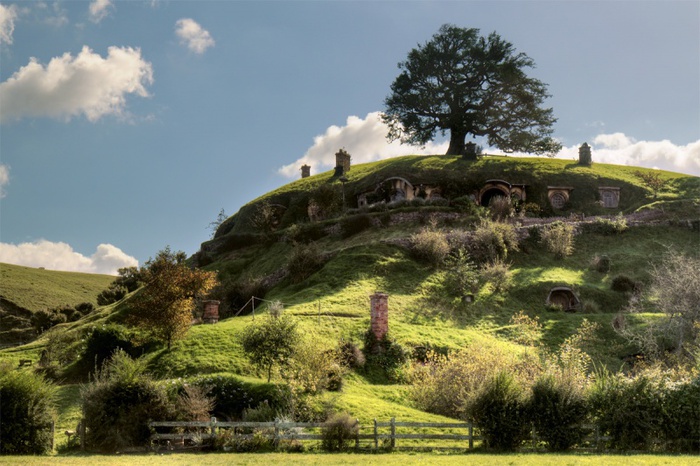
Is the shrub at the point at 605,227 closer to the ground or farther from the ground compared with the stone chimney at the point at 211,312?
farther from the ground

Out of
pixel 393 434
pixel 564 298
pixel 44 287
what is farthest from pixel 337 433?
pixel 44 287

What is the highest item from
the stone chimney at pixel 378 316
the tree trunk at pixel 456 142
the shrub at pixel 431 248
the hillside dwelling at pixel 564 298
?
the tree trunk at pixel 456 142

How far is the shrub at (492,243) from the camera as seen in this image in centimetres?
5075

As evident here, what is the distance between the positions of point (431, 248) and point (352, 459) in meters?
31.9

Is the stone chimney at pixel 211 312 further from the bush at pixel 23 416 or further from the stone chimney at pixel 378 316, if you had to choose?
the bush at pixel 23 416

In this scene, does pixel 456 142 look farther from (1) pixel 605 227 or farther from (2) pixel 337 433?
(2) pixel 337 433

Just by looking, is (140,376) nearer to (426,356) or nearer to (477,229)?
(426,356)

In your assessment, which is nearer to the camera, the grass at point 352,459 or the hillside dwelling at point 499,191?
the grass at point 352,459

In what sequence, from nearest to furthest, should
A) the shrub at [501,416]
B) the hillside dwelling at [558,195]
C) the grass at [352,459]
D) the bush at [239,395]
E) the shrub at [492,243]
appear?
the grass at [352,459] → the shrub at [501,416] → the bush at [239,395] → the shrub at [492,243] → the hillside dwelling at [558,195]

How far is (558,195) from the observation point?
68.8m

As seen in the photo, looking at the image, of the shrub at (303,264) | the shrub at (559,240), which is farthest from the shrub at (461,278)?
the shrub at (303,264)

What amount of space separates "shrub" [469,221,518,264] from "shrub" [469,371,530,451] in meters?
28.7

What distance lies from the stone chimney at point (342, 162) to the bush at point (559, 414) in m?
61.9

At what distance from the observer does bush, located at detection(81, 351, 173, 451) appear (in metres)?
22.1
